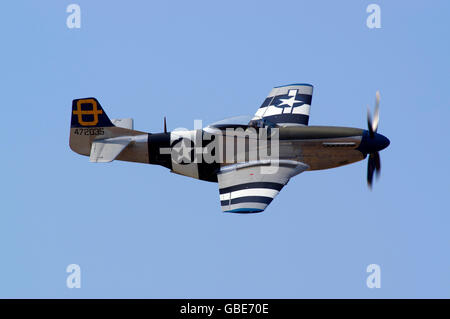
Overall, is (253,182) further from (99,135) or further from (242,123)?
(99,135)

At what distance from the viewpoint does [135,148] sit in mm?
28719

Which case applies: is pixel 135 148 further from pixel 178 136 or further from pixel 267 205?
pixel 267 205

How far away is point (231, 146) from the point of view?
28062 mm

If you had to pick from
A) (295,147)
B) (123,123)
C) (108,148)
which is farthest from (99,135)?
(295,147)

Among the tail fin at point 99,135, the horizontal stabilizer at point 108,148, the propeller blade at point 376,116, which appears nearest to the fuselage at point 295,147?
the propeller blade at point 376,116

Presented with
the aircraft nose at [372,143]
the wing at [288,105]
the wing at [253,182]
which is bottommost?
the wing at [253,182]

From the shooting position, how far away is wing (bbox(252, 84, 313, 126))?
3033cm

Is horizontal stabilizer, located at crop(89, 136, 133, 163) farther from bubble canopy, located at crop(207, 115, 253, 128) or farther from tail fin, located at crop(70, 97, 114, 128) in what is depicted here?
bubble canopy, located at crop(207, 115, 253, 128)

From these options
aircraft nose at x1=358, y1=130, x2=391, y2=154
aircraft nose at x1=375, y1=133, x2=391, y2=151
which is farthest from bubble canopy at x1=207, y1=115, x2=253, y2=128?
aircraft nose at x1=375, y1=133, x2=391, y2=151

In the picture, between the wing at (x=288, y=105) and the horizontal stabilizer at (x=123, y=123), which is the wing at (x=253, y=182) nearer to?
the wing at (x=288, y=105)

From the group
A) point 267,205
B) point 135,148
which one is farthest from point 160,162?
point 267,205

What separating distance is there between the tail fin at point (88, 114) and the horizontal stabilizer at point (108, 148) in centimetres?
54

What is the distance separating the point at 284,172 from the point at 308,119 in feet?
12.5

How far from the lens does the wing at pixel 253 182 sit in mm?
25578
